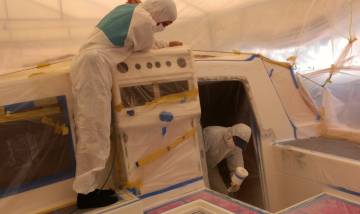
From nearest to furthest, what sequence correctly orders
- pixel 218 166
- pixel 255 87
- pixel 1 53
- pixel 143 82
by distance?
pixel 143 82, pixel 1 53, pixel 255 87, pixel 218 166

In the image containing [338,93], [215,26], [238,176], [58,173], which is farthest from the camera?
[215,26]

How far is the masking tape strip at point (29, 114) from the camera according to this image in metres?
1.43

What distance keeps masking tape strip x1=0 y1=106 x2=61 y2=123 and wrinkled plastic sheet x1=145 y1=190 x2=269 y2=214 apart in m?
0.66

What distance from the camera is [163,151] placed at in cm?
174

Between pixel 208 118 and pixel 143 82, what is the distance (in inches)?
53.9

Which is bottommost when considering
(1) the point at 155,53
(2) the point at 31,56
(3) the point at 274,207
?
(3) the point at 274,207

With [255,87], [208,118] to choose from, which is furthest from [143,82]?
[208,118]

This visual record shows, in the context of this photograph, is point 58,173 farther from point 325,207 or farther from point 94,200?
point 325,207

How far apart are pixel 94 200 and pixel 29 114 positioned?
0.47 metres

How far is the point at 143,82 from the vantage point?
164cm

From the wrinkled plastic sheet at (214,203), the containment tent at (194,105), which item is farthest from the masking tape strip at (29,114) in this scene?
the wrinkled plastic sheet at (214,203)

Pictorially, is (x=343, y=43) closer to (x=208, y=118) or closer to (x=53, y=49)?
(x=208, y=118)

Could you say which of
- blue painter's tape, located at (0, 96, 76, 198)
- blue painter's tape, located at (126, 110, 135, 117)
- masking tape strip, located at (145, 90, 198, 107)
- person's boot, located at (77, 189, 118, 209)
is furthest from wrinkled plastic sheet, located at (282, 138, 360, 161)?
blue painter's tape, located at (0, 96, 76, 198)

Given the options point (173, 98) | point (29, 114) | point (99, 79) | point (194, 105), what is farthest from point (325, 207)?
point (29, 114)
